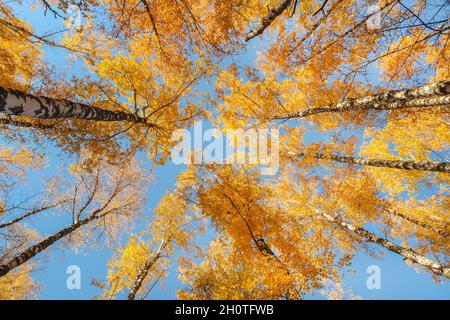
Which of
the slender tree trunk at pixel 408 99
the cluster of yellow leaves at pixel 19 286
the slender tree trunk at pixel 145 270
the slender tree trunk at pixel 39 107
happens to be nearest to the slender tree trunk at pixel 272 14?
the slender tree trunk at pixel 408 99

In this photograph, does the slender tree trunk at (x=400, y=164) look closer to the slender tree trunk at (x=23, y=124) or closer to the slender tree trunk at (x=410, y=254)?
the slender tree trunk at (x=410, y=254)

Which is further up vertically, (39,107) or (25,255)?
(39,107)

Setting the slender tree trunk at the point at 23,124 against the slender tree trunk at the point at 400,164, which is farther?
the slender tree trunk at the point at 23,124

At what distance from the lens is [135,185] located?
10516 mm

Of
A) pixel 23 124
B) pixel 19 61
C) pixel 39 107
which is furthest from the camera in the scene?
pixel 23 124

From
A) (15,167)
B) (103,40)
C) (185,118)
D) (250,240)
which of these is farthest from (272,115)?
(15,167)

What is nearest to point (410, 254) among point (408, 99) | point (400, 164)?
point (400, 164)

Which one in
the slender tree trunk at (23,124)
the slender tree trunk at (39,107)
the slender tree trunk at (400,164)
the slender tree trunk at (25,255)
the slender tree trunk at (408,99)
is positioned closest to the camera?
the slender tree trunk at (39,107)

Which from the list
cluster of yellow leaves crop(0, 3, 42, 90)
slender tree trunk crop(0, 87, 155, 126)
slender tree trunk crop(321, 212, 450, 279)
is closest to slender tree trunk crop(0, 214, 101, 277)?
slender tree trunk crop(0, 87, 155, 126)

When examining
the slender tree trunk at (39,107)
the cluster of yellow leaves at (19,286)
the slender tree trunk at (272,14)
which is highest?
the slender tree trunk at (272,14)

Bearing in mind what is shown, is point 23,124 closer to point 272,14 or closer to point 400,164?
point 272,14

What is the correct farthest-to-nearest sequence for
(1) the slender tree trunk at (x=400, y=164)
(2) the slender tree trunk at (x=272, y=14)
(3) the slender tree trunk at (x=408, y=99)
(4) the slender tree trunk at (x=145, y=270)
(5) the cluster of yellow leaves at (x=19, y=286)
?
1. (5) the cluster of yellow leaves at (x=19, y=286)
2. (4) the slender tree trunk at (x=145, y=270)
3. (2) the slender tree trunk at (x=272, y=14)
4. (1) the slender tree trunk at (x=400, y=164)
5. (3) the slender tree trunk at (x=408, y=99)

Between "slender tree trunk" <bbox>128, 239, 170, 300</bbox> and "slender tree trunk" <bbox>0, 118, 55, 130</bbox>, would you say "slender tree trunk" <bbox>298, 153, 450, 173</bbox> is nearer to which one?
"slender tree trunk" <bbox>128, 239, 170, 300</bbox>
